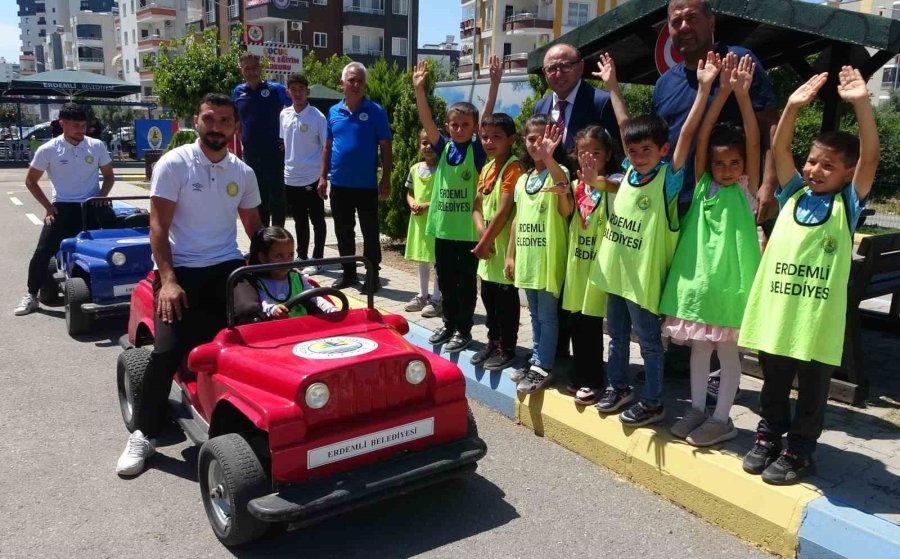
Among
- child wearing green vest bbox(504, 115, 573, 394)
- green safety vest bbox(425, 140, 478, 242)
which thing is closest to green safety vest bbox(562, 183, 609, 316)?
child wearing green vest bbox(504, 115, 573, 394)

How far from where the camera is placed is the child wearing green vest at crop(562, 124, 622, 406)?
12.9 ft

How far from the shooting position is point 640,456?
3783 millimetres

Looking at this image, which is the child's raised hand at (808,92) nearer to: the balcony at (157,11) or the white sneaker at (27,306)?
the white sneaker at (27,306)

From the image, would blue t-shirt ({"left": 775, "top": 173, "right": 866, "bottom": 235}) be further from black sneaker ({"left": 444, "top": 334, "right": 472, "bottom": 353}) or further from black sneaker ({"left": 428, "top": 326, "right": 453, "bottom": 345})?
black sneaker ({"left": 428, "top": 326, "right": 453, "bottom": 345})

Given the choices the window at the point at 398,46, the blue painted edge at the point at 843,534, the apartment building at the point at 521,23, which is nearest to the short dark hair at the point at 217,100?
the blue painted edge at the point at 843,534

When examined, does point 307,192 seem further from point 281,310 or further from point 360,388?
point 360,388

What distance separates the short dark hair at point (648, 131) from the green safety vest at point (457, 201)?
1807 millimetres

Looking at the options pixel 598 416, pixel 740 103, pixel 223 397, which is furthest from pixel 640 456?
pixel 223 397

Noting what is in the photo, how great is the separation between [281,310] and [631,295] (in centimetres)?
191

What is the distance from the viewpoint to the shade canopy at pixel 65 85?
3067 centimetres

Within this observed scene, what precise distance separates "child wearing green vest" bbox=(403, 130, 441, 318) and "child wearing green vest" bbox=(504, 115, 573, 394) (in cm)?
189

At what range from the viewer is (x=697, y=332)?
11.6 ft

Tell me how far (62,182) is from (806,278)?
7.21m

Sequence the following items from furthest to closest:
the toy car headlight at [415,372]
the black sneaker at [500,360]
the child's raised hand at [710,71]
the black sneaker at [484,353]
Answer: the black sneaker at [484,353] → the black sneaker at [500,360] → the child's raised hand at [710,71] → the toy car headlight at [415,372]
